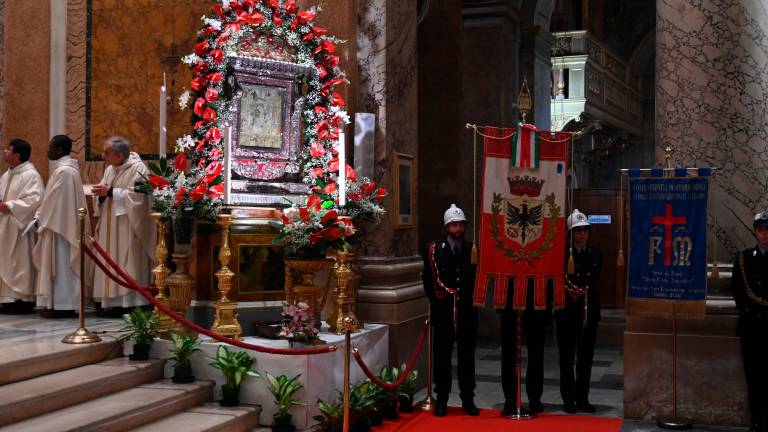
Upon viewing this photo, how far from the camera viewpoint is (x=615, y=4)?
25.0m

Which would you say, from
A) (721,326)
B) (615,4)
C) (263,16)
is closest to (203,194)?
(263,16)

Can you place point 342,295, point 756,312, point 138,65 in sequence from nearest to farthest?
point 756,312 < point 342,295 < point 138,65

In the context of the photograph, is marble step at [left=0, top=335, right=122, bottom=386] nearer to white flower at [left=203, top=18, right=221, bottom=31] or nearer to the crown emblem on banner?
white flower at [left=203, top=18, right=221, bottom=31]

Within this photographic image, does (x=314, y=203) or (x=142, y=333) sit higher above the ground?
(x=314, y=203)

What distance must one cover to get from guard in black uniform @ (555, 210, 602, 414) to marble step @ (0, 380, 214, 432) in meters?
3.40

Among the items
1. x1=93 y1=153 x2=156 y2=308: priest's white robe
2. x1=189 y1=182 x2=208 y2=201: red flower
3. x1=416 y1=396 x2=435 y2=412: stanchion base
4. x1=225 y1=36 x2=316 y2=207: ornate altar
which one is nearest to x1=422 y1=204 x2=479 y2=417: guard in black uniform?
x1=416 y1=396 x2=435 y2=412: stanchion base

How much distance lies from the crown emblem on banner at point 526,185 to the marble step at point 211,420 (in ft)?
10.3

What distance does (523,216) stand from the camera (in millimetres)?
9062

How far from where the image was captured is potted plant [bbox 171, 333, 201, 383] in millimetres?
8008

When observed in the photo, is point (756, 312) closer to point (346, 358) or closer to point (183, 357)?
point (346, 358)

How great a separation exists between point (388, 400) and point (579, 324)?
2006 mm

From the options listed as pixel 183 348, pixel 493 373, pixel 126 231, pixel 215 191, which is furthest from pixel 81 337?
pixel 493 373

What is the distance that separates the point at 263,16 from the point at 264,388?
12.0 ft

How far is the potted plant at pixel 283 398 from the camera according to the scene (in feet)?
25.3
